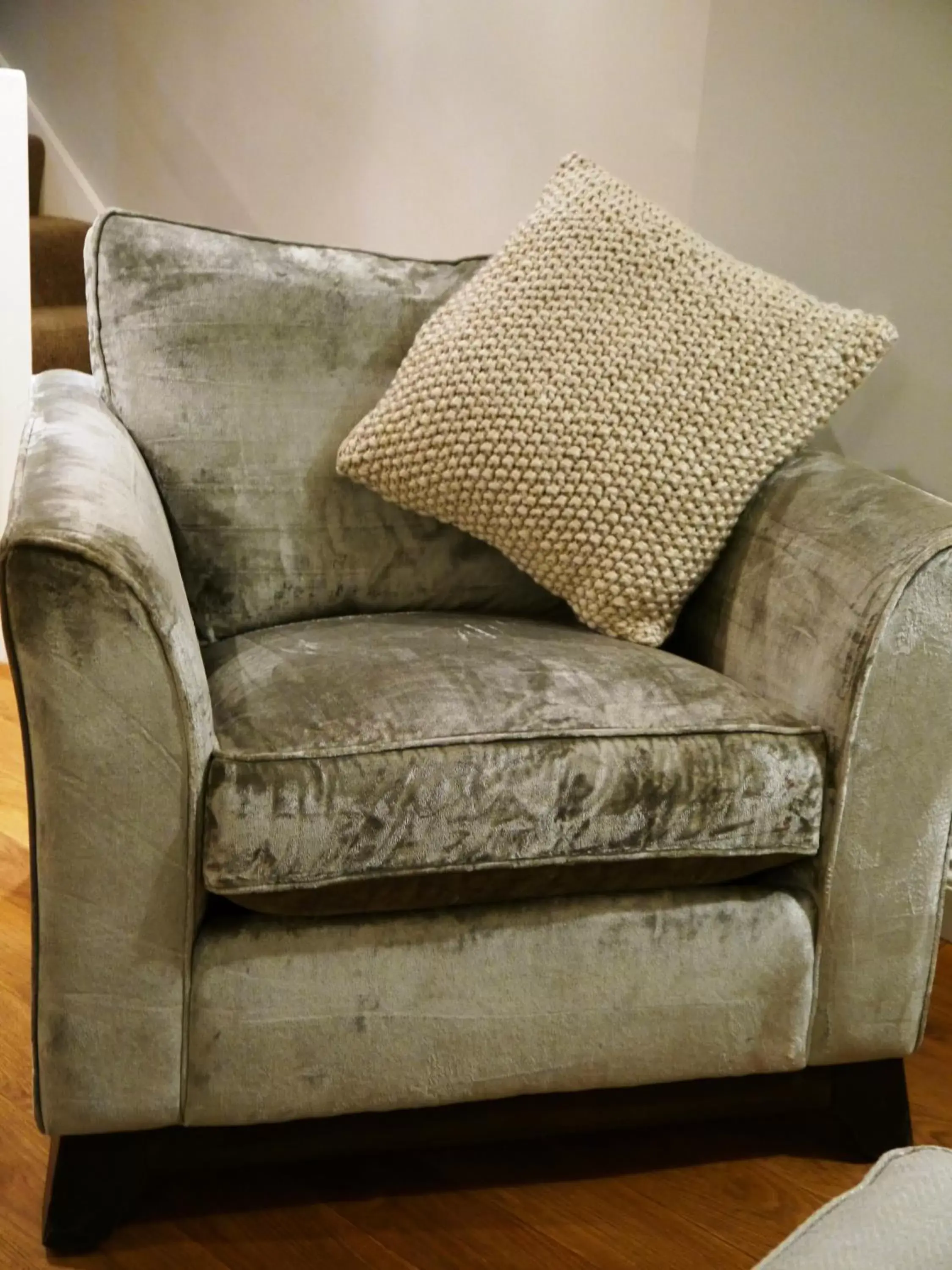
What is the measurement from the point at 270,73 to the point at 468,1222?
2.51 meters

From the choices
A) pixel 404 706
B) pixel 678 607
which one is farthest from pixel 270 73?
pixel 404 706

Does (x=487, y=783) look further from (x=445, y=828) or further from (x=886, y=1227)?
(x=886, y=1227)

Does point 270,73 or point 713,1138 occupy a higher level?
point 270,73

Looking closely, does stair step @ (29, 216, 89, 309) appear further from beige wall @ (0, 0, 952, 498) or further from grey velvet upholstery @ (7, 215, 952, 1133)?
grey velvet upholstery @ (7, 215, 952, 1133)

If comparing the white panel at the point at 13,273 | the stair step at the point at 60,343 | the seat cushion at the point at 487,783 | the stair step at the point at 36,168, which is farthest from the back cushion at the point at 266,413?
the stair step at the point at 36,168

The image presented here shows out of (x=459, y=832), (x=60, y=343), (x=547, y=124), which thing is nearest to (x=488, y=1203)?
(x=459, y=832)

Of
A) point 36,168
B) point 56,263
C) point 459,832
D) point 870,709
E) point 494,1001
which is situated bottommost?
point 494,1001

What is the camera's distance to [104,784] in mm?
1095

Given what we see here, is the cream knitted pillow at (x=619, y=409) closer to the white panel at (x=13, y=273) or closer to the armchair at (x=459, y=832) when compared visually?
the armchair at (x=459, y=832)

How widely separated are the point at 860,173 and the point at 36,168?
2658 millimetres

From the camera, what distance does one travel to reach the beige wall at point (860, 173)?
1.73 metres

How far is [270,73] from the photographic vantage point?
9.64 ft

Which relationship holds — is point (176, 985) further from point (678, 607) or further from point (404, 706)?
point (678, 607)

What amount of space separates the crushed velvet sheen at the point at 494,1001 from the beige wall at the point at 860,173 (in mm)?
830
